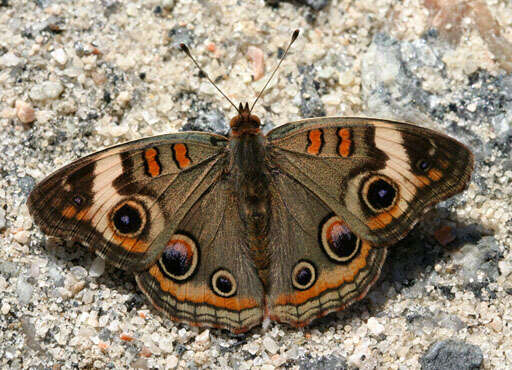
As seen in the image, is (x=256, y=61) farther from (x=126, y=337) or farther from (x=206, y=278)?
(x=126, y=337)

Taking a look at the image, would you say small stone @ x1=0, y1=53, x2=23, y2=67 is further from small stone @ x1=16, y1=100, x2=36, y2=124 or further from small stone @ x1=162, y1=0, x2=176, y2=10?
small stone @ x1=162, y1=0, x2=176, y2=10

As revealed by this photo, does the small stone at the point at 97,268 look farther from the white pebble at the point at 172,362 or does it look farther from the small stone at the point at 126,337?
the white pebble at the point at 172,362

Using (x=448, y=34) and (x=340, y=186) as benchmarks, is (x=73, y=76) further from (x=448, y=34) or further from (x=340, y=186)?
(x=448, y=34)

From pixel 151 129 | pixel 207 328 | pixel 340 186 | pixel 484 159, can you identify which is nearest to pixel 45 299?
pixel 207 328

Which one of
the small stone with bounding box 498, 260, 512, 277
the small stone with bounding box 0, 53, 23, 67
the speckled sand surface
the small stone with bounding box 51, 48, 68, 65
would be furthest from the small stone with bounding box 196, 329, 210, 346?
the small stone with bounding box 0, 53, 23, 67

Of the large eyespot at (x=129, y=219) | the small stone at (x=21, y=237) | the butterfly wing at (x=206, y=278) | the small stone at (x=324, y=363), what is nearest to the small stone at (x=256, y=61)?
the butterfly wing at (x=206, y=278)

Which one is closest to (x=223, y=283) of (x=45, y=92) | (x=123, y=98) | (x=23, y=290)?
(x=23, y=290)
